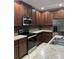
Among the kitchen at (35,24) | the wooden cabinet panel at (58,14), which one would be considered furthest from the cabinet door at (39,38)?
the wooden cabinet panel at (58,14)

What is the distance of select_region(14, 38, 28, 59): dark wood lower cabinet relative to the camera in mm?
2969

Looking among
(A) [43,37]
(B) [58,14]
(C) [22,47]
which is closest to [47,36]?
(A) [43,37]

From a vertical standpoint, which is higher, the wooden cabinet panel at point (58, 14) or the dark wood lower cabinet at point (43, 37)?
the wooden cabinet panel at point (58, 14)

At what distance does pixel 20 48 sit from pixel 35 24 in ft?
7.31

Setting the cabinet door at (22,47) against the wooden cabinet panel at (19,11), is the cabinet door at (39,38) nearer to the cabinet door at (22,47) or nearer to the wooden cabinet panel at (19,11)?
the wooden cabinet panel at (19,11)

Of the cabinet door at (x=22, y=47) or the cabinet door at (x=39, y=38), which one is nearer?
the cabinet door at (x=22, y=47)

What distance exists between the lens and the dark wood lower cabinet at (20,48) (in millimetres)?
2969

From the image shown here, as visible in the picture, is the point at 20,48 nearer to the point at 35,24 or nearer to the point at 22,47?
the point at 22,47

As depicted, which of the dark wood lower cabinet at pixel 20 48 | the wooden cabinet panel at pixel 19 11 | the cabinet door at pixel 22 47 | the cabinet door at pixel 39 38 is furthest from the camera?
the cabinet door at pixel 39 38
